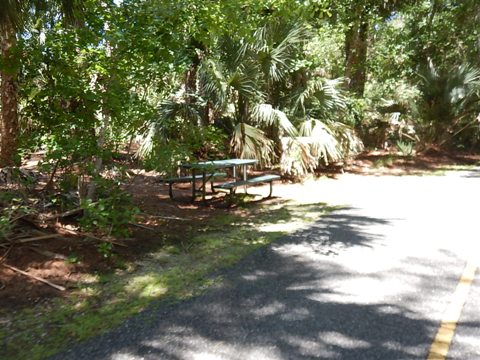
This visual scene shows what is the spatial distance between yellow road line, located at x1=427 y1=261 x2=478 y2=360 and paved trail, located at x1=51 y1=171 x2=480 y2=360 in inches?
1.8

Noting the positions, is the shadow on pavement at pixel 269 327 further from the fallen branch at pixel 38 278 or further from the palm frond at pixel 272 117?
the palm frond at pixel 272 117

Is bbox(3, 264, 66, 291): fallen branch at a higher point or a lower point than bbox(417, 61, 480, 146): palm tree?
lower

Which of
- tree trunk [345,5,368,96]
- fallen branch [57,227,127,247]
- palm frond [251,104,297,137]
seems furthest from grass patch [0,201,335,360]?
tree trunk [345,5,368,96]

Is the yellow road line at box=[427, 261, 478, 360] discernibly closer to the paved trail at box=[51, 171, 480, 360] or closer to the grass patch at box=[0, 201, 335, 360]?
the paved trail at box=[51, 171, 480, 360]

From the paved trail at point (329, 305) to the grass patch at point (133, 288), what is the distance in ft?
0.75

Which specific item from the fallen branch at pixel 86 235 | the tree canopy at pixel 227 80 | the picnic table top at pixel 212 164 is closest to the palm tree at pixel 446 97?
the tree canopy at pixel 227 80

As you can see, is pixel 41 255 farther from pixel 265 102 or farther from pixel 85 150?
pixel 265 102

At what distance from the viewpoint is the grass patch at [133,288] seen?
3.45m

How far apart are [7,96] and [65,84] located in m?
6.79

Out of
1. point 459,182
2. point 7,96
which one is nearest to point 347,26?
point 459,182

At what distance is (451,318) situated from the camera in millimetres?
3592

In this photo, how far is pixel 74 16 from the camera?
6.12 m

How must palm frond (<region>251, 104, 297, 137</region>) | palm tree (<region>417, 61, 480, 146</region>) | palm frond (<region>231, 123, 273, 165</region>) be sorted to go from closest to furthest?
palm frond (<region>231, 123, 273, 165</region>) < palm frond (<region>251, 104, 297, 137</region>) < palm tree (<region>417, 61, 480, 146</region>)

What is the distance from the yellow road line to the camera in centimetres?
308
